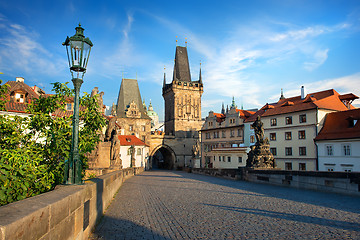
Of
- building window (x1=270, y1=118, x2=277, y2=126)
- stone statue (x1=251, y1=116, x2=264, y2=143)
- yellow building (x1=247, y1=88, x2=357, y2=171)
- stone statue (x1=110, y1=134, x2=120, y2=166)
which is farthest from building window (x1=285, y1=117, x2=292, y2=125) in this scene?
stone statue (x1=110, y1=134, x2=120, y2=166)

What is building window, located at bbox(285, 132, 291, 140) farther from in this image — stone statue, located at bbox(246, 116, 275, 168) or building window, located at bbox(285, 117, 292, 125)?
stone statue, located at bbox(246, 116, 275, 168)

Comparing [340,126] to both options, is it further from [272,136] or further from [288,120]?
[272,136]

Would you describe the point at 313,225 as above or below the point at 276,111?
below

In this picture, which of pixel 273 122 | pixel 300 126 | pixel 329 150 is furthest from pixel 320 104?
pixel 273 122

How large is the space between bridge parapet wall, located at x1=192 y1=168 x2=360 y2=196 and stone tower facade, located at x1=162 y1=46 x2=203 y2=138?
55772 millimetres

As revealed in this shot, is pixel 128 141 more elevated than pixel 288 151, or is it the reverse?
pixel 128 141

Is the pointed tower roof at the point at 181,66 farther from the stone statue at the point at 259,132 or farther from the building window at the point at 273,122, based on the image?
the stone statue at the point at 259,132

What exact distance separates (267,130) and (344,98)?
10807 millimetres

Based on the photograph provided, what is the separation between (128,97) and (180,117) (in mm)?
14845

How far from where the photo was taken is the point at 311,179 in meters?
14.0

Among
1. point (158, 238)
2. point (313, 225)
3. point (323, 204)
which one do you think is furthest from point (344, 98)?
point (158, 238)

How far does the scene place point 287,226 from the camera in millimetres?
6797

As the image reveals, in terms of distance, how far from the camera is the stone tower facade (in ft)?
252

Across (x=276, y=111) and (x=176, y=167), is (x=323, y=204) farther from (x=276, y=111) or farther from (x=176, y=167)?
(x=176, y=167)
